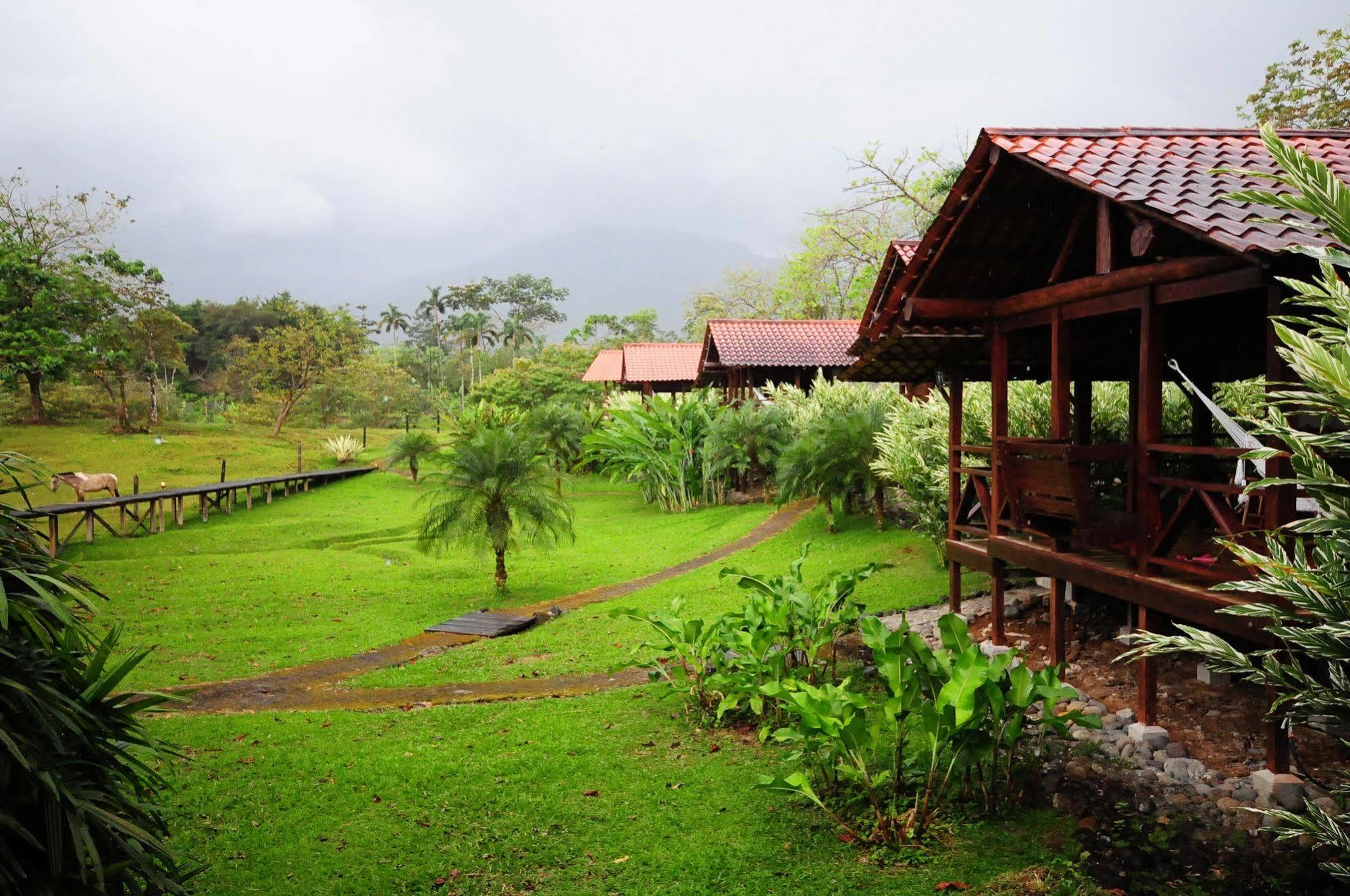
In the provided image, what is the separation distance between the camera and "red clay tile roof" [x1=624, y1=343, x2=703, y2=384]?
33.8 m

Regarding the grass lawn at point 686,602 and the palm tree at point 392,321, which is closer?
the grass lawn at point 686,602

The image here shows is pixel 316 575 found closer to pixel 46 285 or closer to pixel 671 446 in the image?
pixel 671 446

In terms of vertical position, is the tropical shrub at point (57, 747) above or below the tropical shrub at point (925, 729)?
above

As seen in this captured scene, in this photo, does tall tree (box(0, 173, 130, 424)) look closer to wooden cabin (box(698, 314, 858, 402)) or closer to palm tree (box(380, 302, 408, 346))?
wooden cabin (box(698, 314, 858, 402))

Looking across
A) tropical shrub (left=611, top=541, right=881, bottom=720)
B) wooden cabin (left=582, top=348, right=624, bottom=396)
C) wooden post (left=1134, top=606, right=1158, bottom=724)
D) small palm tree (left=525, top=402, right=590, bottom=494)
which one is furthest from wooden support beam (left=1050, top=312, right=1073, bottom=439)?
wooden cabin (left=582, top=348, right=624, bottom=396)

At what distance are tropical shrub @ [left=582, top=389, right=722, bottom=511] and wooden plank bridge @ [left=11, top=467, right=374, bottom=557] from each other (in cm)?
861

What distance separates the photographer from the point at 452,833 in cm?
505

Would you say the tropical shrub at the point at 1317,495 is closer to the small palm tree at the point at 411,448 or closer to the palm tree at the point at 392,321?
the small palm tree at the point at 411,448

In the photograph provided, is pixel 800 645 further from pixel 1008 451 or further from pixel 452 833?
pixel 452 833

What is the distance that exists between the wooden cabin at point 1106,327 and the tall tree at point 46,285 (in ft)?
76.1

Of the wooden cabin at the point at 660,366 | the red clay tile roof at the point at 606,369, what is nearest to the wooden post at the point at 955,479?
the wooden cabin at the point at 660,366

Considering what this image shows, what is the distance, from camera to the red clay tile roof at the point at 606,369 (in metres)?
35.9

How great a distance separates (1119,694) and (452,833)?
4669 millimetres

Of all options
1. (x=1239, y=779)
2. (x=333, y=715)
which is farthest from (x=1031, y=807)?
(x=333, y=715)
